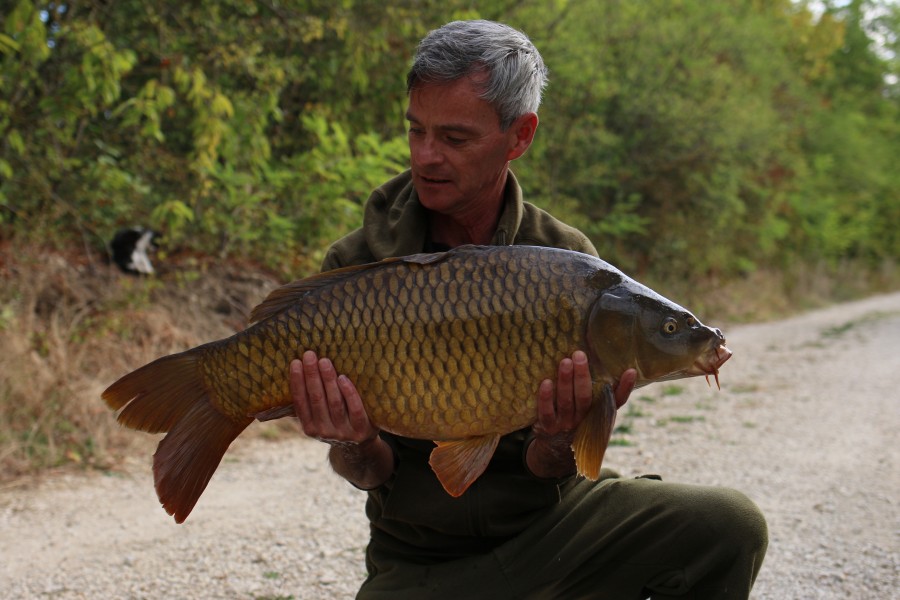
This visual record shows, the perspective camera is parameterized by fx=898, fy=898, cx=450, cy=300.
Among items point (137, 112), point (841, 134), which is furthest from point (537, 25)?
point (841, 134)

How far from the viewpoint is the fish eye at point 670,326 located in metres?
1.54

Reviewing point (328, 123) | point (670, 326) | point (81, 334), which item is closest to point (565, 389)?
point (670, 326)

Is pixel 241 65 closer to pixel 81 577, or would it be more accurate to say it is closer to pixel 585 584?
pixel 81 577

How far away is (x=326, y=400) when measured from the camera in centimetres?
155

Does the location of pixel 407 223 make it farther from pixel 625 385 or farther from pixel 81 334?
pixel 81 334

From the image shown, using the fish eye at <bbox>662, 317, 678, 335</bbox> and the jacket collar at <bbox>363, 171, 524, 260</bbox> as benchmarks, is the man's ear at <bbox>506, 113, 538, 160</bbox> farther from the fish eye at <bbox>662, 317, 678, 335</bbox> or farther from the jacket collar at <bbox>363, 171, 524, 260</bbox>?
the fish eye at <bbox>662, 317, 678, 335</bbox>

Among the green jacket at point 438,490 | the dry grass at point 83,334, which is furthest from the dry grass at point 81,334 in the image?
the green jacket at point 438,490

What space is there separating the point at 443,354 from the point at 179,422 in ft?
1.57

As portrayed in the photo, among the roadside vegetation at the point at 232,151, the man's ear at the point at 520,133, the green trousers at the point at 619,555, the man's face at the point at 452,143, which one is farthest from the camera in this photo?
the roadside vegetation at the point at 232,151

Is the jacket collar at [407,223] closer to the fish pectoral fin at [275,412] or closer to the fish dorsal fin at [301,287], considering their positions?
the fish dorsal fin at [301,287]

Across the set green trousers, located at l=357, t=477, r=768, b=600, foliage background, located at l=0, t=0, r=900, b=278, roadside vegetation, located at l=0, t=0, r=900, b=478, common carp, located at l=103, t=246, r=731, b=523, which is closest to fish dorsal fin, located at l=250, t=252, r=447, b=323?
common carp, located at l=103, t=246, r=731, b=523

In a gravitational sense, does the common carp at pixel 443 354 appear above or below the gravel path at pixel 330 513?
above

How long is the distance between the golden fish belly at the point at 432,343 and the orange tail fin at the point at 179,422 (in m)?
0.04

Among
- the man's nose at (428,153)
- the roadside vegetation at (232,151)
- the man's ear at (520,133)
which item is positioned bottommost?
the roadside vegetation at (232,151)
